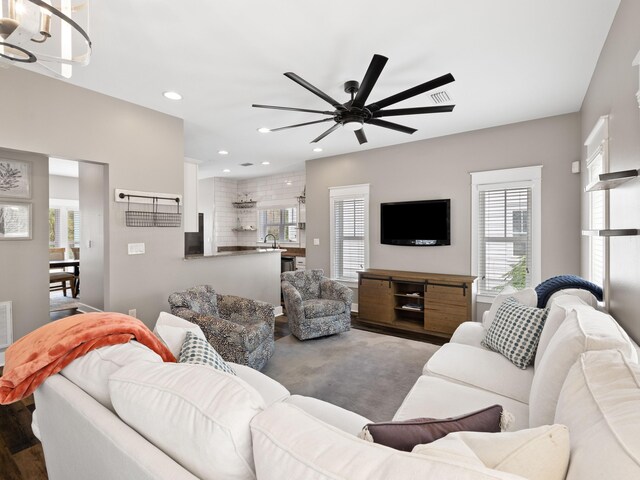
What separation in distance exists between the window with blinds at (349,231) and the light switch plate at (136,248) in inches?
122

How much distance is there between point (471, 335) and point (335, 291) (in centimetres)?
207

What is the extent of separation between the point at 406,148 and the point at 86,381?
4723mm

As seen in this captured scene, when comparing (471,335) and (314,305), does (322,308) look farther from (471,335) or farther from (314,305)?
(471,335)

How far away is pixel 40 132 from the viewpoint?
2793mm

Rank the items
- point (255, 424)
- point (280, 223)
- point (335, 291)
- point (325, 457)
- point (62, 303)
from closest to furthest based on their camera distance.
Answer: point (325, 457)
point (255, 424)
point (335, 291)
point (62, 303)
point (280, 223)

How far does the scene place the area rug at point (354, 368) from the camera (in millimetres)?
2553

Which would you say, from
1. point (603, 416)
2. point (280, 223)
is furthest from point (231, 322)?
point (280, 223)

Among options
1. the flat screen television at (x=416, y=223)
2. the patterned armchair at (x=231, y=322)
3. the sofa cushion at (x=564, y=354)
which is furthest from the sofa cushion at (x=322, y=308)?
the sofa cushion at (x=564, y=354)

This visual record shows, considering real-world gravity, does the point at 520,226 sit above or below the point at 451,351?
above

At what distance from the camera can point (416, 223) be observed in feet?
15.6

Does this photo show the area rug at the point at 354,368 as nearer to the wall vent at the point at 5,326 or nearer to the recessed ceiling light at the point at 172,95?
the wall vent at the point at 5,326

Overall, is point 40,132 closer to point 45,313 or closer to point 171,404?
point 45,313

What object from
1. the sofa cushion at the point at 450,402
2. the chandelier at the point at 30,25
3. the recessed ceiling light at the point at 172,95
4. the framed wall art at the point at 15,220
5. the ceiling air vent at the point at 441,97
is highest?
the recessed ceiling light at the point at 172,95

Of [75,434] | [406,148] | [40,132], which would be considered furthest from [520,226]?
[40,132]
